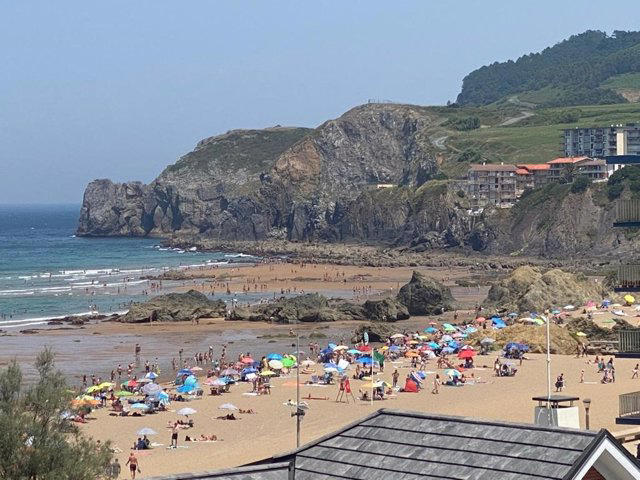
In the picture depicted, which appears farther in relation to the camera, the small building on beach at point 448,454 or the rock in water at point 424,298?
the rock in water at point 424,298

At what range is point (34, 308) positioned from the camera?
3172 inches

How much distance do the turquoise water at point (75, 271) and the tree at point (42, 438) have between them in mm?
60061

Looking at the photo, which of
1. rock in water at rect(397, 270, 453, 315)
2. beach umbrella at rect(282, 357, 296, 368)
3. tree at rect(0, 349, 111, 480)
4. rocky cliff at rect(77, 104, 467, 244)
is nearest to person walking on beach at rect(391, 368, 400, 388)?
beach umbrella at rect(282, 357, 296, 368)

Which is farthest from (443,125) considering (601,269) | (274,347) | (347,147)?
(274,347)

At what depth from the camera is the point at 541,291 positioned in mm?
67000

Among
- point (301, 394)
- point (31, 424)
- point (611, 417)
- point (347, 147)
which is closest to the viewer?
point (31, 424)

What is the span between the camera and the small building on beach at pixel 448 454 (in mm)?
9826

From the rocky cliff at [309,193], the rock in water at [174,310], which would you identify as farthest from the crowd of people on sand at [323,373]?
the rocky cliff at [309,193]

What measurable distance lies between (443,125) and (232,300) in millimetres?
102730

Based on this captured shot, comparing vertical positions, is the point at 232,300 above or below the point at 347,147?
Answer: below

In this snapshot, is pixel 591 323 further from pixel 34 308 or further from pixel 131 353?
pixel 34 308

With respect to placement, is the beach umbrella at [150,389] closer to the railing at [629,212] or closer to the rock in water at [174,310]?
the railing at [629,212]

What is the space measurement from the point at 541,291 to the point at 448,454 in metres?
57.6

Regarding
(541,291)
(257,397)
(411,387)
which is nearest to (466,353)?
(411,387)
